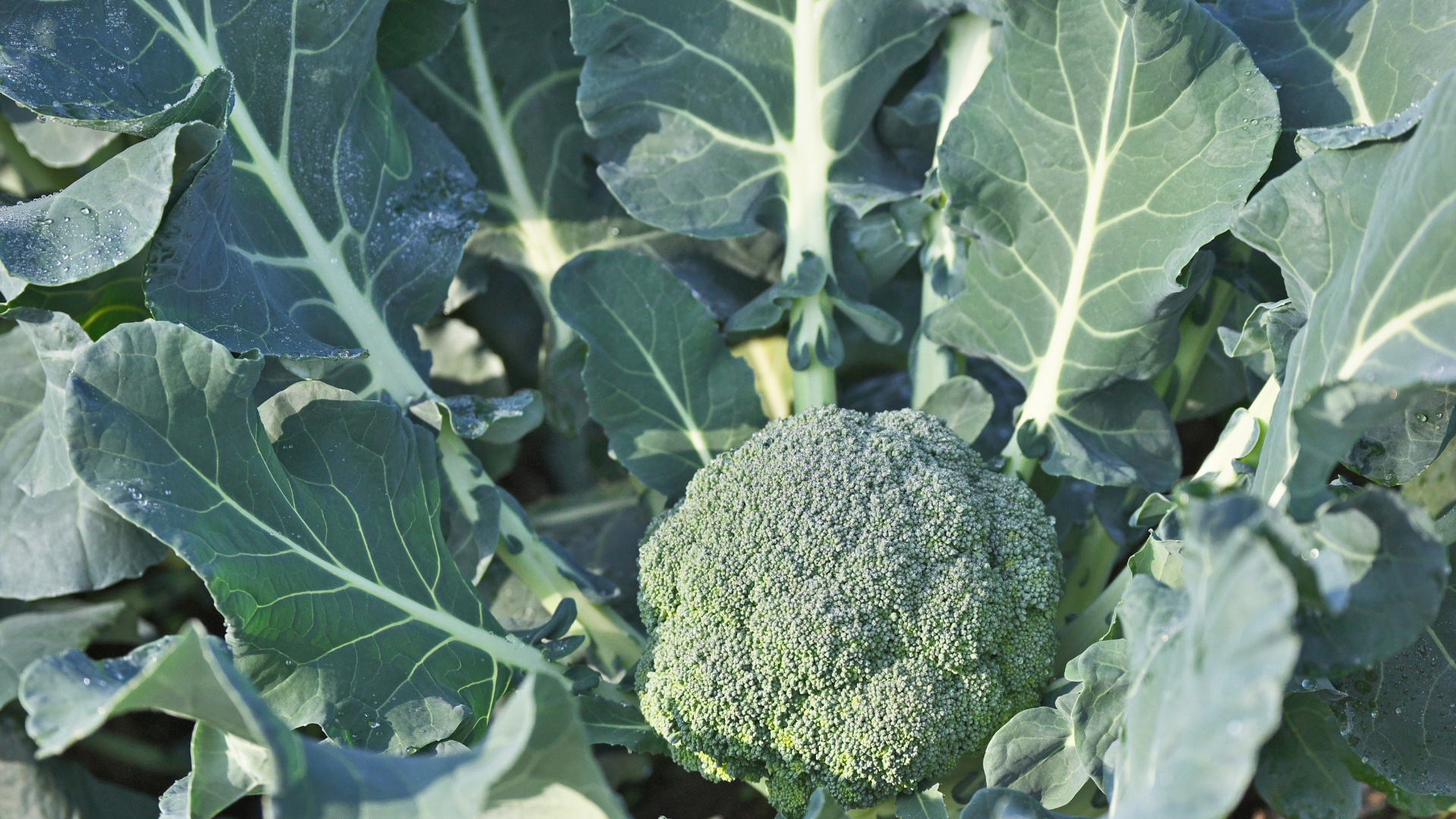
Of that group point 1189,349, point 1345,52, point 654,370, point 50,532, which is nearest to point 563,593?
point 654,370

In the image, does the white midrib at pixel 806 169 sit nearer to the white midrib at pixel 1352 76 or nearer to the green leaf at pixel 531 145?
the green leaf at pixel 531 145

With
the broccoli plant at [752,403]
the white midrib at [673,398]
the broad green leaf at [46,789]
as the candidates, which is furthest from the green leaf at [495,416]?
the broad green leaf at [46,789]

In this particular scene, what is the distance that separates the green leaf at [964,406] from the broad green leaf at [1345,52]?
53 centimetres

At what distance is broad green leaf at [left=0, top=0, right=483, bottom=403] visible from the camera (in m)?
1.15

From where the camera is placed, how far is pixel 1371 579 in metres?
0.85

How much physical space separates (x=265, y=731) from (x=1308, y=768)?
104 centimetres

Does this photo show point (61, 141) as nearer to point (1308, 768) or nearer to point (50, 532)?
point (50, 532)

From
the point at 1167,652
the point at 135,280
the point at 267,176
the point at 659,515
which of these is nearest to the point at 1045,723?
the point at 1167,652

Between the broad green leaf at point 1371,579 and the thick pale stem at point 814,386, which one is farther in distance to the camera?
the thick pale stem at point 814,386

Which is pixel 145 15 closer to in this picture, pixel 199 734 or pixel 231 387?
pixel 231 387

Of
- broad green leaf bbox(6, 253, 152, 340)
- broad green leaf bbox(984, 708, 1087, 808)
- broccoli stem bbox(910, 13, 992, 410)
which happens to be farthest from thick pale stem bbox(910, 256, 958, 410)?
broad green leaf bbox(6, 253, 152, 340)

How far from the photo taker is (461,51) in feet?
5.44

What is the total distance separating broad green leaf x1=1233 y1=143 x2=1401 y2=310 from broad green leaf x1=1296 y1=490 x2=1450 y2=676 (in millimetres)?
320

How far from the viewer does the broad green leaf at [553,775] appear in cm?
85
